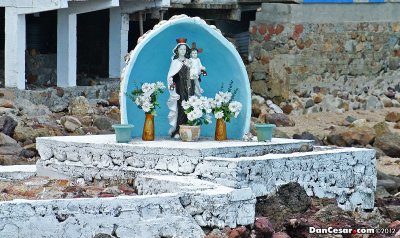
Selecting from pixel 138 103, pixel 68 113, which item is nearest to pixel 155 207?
pixel 138 103

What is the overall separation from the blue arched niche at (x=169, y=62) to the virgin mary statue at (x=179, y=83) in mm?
280

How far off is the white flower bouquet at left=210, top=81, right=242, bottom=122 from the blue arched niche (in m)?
0.46

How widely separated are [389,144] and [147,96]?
810cm

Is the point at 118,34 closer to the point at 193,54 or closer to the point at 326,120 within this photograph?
the point at 326,120

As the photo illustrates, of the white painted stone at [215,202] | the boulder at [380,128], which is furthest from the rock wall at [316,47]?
the white painted stone at [215,202]

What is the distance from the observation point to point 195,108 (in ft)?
60.8

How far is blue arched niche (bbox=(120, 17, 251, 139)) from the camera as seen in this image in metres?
18.7

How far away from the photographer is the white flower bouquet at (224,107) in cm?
1875

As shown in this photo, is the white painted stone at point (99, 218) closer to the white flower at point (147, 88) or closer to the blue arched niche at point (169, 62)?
the white flower at point (147, 88)

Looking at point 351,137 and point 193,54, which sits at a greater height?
point 193,54

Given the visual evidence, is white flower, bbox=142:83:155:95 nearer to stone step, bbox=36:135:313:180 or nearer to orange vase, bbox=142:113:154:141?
orange vase, bbox=142:113:154:141

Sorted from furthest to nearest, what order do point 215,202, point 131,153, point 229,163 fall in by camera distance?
1. point 131,153
2. point 229,163
3. point 215,202

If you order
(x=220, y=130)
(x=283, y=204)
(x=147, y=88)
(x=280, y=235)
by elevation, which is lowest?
(x=280, y=235)

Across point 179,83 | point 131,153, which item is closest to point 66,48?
point 179,83
